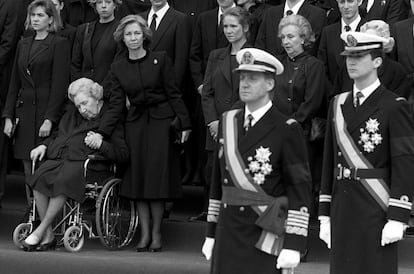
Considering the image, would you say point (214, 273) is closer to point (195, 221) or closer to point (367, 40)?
point (367, 40)

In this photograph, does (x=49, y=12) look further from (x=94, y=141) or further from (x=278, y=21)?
(x=278, y=21)

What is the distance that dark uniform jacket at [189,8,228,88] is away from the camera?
10039 millimetres

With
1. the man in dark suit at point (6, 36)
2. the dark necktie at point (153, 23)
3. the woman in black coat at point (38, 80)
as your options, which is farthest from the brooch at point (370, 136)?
the man in dark suit at point (6, 36)

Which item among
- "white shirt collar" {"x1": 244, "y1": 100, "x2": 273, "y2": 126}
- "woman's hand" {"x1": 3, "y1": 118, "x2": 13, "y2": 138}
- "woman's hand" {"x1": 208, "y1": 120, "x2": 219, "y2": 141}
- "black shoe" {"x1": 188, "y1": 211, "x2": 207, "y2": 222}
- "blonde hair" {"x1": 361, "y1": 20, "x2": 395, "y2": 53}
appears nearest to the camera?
"white shirt collar" {"x1": 244, "y1": 100, "x2": 273, "y2": 126}

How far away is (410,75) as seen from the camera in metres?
8.89

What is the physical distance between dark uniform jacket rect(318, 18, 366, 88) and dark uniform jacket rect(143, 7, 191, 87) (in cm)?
140

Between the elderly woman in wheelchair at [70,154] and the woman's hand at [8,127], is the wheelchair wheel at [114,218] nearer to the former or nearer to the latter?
the elderly woman in wheelchair at [70,154]

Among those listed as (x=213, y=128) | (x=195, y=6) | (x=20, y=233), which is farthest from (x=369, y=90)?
(x=195, y=6)

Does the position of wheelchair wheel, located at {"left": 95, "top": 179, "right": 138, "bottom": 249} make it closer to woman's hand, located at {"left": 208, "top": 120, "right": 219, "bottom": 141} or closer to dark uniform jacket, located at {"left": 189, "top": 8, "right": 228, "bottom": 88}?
woman's hand, located at {"left": 208, "top": 120, "right": 219, "bottom": 141}

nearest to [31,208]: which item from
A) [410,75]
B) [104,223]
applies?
[104,223]

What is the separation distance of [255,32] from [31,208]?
8.25 feet

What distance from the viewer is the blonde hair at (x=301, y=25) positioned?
8.97 meters

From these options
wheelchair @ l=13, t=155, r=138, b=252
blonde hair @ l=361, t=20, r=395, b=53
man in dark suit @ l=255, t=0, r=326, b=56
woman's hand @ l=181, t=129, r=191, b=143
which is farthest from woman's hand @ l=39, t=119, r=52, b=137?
blonde hair @ l=361, t=20, r=395, b=53

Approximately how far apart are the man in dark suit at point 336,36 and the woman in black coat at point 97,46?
79.4 inches
